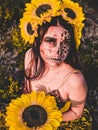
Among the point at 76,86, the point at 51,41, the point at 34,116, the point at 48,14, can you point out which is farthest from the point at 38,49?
the point at 34,116

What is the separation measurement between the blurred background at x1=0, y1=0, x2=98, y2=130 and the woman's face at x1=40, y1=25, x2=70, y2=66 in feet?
0.80

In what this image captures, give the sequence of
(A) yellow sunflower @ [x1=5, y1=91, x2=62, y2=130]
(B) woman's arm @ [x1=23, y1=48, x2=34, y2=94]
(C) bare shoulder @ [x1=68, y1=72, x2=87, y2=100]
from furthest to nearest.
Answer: (B) woman's arm @ [x1=23, y1=48, x2=34, y2=94]
(C) bare shoulder @ [x1=68, y1=72, x2=87, y2=100]
(A) yellow sunflower @ [x1=5, y1=91, x2=62, y2=130]

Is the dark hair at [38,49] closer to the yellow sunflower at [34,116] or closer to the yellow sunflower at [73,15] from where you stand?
the yellow sunflower at [73,15]

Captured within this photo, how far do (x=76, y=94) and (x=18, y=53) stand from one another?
1.95ft

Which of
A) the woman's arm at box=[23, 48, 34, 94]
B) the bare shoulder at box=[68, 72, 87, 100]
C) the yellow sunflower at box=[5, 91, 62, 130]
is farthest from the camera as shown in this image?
the woman's arm at box=[23, 48, 34, 94]

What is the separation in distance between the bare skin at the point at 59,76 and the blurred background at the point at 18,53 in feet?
0.52

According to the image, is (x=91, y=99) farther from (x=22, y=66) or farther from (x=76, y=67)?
(x=22, y=66)

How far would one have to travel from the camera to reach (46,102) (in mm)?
2365

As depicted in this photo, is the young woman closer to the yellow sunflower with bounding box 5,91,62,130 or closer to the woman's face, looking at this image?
the woman's face

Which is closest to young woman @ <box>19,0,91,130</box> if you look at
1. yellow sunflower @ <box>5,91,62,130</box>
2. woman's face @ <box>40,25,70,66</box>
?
woman's face @ <box>40,25,70,66</box>

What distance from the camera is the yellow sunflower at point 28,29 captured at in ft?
8.31

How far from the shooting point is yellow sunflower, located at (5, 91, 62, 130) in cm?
233

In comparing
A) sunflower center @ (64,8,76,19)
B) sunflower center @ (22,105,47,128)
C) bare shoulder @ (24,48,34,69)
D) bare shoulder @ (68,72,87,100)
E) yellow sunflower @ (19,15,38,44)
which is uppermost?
sunflower center @ (64,8,76,19)

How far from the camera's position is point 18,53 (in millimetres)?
2863
